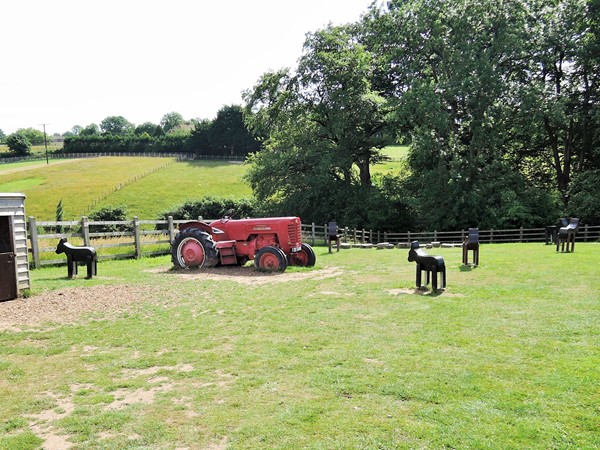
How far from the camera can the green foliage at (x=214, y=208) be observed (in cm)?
4234

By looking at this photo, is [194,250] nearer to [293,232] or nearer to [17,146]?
[293,232]

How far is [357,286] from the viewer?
972 centimetres

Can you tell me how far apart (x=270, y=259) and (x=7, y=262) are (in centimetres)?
595

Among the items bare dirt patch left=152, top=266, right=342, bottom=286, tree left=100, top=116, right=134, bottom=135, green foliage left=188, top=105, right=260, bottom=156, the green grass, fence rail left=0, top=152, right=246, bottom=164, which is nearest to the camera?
the green grass

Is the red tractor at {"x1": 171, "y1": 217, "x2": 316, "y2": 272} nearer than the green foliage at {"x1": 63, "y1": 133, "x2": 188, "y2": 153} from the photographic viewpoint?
Yes

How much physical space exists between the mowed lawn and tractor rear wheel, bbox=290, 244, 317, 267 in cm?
3274

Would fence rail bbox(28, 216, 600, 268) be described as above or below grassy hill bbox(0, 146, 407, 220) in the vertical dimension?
below

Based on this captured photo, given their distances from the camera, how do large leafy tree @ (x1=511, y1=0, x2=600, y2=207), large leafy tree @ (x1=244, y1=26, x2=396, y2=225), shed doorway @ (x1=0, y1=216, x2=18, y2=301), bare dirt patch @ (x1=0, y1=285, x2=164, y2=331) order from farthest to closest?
1. large leafy tree @ (x1=244, y1=26, x2=396, y2=225)
2. large leafy tree @ (x1=511, y1=0, x2=600, y2=207)
3. shed doorway @ (x1=0, y1=216, x2=18, y2=301)
4. bare dirt patch @ (x1=0, y1=285, x2=164, y2=331)

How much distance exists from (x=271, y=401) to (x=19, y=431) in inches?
82.5

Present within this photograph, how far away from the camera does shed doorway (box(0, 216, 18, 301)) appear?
324 inches

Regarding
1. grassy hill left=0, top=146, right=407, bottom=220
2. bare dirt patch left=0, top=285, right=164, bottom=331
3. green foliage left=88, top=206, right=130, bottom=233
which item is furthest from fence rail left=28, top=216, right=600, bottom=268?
grassy hill left=0, top=146, right=407, bottom=220

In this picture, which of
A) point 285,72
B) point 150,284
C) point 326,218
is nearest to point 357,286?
point 150,284

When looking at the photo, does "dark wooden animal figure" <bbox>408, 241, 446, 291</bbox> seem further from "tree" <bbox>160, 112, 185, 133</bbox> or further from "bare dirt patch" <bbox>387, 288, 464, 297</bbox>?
"tree" <bbox>160, 112, 185, 133</bbox>

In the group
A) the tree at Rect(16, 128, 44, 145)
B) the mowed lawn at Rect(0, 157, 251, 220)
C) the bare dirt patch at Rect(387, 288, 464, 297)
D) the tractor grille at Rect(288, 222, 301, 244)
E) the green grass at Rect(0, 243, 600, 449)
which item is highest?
the tree at Rect(16, 128, 44, 145)
